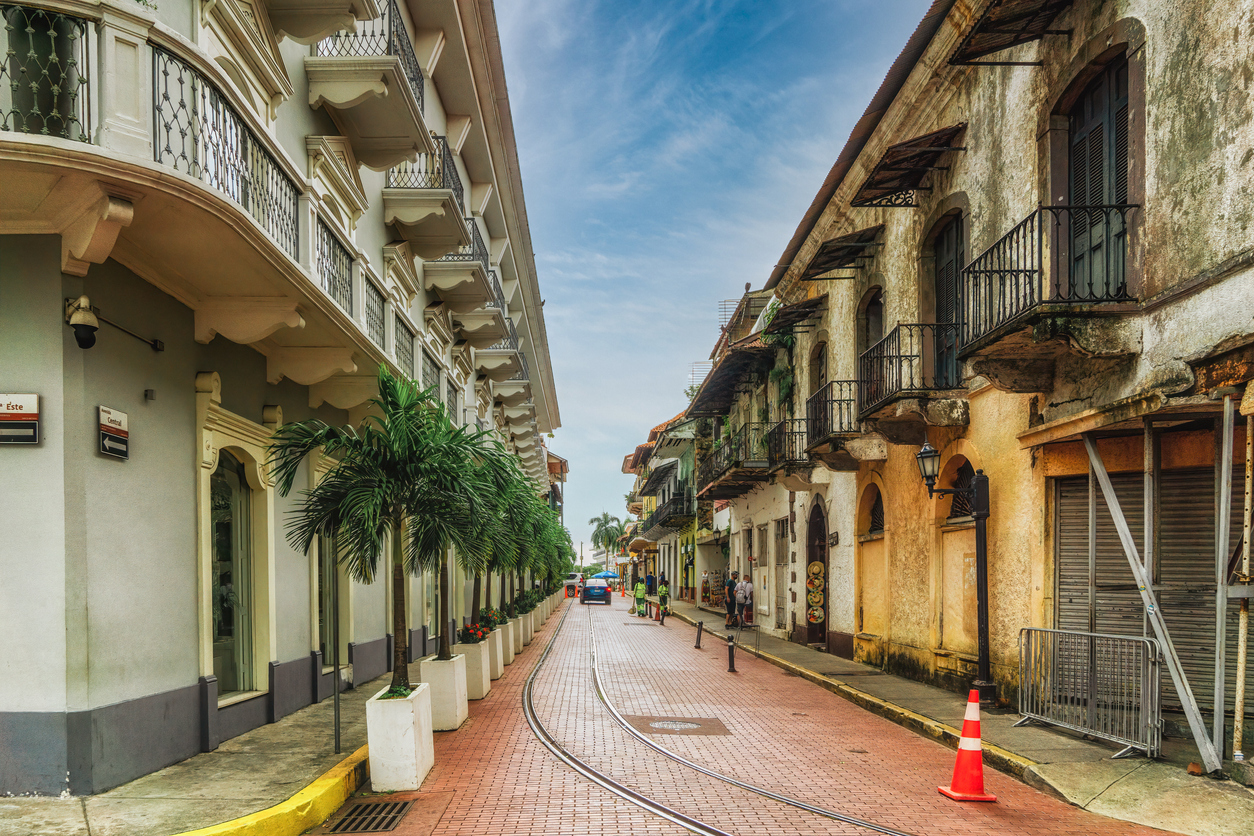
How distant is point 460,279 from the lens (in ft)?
63.1

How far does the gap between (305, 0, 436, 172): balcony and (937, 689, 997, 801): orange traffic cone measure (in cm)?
949

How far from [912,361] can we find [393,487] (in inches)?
367

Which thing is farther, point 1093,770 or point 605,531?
point 605,531

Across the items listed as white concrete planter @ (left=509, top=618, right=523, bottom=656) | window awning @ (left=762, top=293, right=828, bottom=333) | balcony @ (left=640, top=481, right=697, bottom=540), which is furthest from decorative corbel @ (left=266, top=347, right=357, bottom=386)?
balcony @ (left=640, top=481, right=697, bottom=540)

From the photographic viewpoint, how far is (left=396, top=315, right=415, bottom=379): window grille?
1477 cm

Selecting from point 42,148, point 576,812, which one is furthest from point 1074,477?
point 42,148

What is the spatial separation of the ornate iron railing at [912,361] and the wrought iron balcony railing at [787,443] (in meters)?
5.99

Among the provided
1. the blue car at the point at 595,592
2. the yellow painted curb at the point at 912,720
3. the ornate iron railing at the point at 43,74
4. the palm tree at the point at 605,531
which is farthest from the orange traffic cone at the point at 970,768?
the palm tree at the point at 605,531

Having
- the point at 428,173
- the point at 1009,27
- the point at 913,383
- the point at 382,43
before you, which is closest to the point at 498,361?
the point at 428,173

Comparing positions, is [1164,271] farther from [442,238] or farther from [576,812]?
[442,238]

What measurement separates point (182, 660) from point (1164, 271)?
975 centimetres

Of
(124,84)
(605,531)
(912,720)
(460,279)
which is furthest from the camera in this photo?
(605,531)

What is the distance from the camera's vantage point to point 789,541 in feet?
84.8

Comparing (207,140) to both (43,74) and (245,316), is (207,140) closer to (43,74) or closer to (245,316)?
(43,74)
